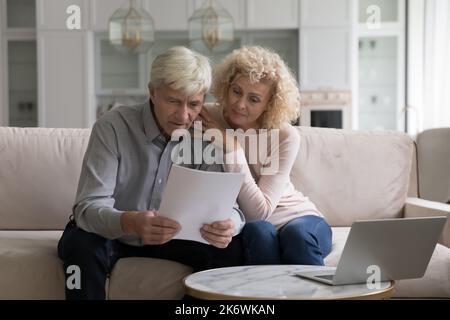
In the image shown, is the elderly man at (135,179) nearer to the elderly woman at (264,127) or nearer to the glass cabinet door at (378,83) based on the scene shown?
the elderly woman at (264,127)

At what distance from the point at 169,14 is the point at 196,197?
508 centimetres

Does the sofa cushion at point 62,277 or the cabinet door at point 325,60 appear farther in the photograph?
the cabinet door at point 325,60

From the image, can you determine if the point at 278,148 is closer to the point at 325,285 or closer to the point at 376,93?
the point at 325,285

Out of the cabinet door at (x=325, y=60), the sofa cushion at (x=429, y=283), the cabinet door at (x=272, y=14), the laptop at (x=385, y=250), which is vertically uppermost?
the cabinet door at (x=272, y=14)

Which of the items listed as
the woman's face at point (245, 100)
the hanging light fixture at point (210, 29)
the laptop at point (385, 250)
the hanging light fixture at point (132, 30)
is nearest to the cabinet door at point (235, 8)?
the hanging light fixture at point (210, 29)

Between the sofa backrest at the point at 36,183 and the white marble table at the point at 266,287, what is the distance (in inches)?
38.9

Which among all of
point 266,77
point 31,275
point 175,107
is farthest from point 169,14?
point 31,275

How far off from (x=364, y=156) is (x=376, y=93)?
160 inches

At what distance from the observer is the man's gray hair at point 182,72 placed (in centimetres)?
184

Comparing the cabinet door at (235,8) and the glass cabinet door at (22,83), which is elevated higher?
the cabinet door at (235,8)

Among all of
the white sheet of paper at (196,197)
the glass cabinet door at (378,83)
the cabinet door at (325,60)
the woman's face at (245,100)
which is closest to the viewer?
the white sheet of paper at (196,197)

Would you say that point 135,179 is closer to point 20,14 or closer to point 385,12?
point 385,12

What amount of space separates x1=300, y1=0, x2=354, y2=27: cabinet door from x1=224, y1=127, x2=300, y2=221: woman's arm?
4.33 metres
